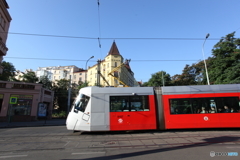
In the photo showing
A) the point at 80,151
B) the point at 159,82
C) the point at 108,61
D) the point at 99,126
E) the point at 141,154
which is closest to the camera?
the point at 141,154

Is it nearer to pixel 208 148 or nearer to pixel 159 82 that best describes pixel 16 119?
pixel 208 148

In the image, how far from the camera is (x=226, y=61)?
23734mm

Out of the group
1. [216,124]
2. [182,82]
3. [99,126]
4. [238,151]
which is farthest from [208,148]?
[182,82]

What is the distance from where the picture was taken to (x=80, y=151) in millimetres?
5516

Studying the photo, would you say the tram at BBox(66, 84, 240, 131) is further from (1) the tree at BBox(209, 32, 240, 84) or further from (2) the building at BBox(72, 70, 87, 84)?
(2) the building at BBox(72, 70, 87, 84)

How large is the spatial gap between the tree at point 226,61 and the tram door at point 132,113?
1882cm

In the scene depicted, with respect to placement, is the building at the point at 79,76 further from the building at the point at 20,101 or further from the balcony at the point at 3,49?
the balcony at the point at 3,49

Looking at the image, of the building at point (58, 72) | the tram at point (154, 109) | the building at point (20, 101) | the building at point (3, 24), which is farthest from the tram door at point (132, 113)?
the building at point (58, 72)

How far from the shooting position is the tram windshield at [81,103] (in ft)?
30.1

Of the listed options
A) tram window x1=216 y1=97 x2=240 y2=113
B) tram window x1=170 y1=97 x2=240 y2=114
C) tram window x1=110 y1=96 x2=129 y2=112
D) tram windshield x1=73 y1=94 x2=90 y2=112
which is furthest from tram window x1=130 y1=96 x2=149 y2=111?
tram window x1=216 y1=97 x2=240 y2=113

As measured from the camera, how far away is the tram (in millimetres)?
9070

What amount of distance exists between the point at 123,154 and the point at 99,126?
410 centimetres

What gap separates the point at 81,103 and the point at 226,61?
2448cm

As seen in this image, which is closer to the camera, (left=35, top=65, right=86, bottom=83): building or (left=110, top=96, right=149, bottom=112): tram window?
(left=110, top=96, right=149, bottom=112): tram window
